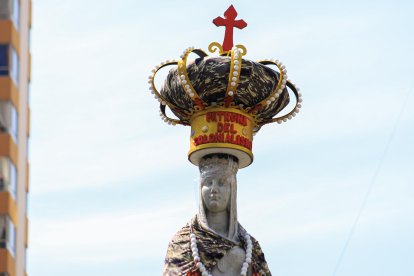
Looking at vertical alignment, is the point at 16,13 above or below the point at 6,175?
above

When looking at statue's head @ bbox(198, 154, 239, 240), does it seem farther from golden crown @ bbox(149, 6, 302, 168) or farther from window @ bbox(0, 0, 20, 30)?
window @ bbox(0, 0, 20, 30)

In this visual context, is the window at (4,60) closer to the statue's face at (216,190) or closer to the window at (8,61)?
the window at (8,61)

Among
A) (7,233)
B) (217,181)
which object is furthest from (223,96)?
(7,233)

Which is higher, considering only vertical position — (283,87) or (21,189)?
(283,87)

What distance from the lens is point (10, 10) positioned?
39.1 metres

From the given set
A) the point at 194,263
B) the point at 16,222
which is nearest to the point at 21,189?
the point at 16,222

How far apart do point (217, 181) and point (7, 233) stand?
17.8ft

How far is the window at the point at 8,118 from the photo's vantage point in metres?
38.6

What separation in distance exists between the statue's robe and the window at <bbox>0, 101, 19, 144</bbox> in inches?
179

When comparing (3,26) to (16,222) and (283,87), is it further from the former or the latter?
(283,87)

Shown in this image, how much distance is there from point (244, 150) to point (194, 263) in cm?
183

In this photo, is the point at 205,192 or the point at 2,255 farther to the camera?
the point at 205,192

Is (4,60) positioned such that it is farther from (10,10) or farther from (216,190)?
(216,190)

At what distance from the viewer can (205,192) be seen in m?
43.1
